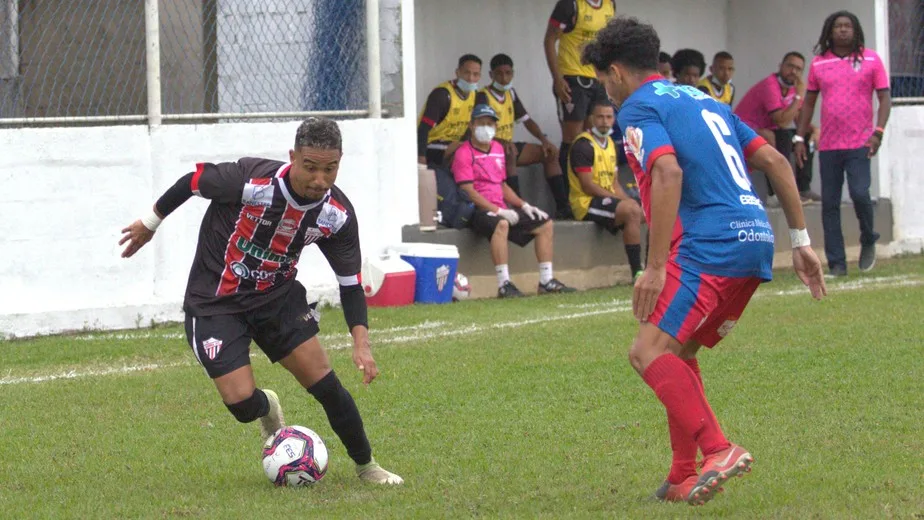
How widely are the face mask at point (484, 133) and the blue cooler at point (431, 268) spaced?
138cm

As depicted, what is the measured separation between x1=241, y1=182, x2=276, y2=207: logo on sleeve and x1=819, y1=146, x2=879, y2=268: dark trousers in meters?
8.17

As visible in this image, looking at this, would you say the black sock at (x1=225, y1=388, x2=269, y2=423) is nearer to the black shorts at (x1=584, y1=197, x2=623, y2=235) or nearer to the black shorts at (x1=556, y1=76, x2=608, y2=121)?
the black shorts at (x1=584, y1=197, x2=623, y2=235)

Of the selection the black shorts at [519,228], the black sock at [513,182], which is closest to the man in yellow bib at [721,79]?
the black sock at [513,182]

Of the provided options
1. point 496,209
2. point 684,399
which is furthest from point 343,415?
point 496,209

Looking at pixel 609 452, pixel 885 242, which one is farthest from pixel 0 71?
pixel 885 242

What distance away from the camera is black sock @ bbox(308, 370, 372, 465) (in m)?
5.62

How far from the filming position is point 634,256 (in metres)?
13.3

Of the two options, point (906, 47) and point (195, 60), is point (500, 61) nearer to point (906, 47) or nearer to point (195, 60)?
point (195, 60)

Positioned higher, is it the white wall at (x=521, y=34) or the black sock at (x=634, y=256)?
the white wall at (x=521, y=34)

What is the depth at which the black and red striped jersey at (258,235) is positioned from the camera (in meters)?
5.62

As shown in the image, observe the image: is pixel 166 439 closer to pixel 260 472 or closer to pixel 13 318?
pixel 260 472

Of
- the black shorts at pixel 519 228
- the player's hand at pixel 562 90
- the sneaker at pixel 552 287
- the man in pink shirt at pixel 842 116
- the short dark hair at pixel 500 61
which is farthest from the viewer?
the short dark hair at pixel 500 61

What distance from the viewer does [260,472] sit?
19.4 ft

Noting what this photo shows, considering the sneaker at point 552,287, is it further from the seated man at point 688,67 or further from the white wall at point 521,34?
the seated man at point 688,67
